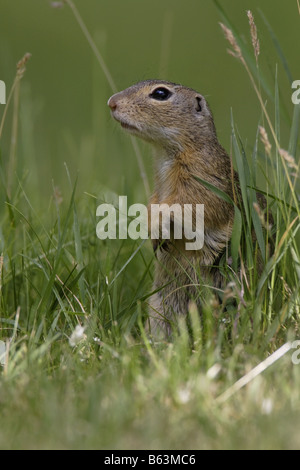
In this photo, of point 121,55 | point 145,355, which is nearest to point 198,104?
point 145,355

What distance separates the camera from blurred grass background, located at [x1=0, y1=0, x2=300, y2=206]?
9922 millimetres

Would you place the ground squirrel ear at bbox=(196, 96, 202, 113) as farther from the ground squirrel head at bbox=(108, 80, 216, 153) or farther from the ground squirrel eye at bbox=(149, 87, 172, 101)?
the ground squirrel eye at bbox=(149, 87, 172, 101)

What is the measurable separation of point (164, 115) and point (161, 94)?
16 centimetres

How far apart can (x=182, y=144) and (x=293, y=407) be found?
81.8 inches

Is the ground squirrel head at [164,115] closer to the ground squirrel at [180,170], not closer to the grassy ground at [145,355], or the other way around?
the ground squirrel at [180,170]

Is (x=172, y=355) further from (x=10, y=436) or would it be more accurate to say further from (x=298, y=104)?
(x=298, y=104)

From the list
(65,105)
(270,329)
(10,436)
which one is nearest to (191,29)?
(65,105)

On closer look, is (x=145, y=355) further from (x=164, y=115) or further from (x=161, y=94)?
(x=161, y=94)

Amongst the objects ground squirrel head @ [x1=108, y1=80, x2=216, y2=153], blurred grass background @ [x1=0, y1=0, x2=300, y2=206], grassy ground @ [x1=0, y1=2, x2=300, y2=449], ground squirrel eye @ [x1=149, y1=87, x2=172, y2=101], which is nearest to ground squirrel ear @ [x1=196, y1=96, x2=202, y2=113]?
ground squirrel head @ [x1=108, y1=80, x2=216, y2=153]

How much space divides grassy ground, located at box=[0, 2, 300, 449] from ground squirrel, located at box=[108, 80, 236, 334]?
0.19 metres

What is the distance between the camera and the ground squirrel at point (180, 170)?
4.41m

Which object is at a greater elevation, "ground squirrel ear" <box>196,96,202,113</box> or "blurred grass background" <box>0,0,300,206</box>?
"blurred grass background" <box>0,0,300,206</box>

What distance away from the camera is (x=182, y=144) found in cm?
465

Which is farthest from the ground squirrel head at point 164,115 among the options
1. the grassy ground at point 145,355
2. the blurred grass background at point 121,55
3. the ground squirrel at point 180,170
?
the blurred grass background at point 121,55
